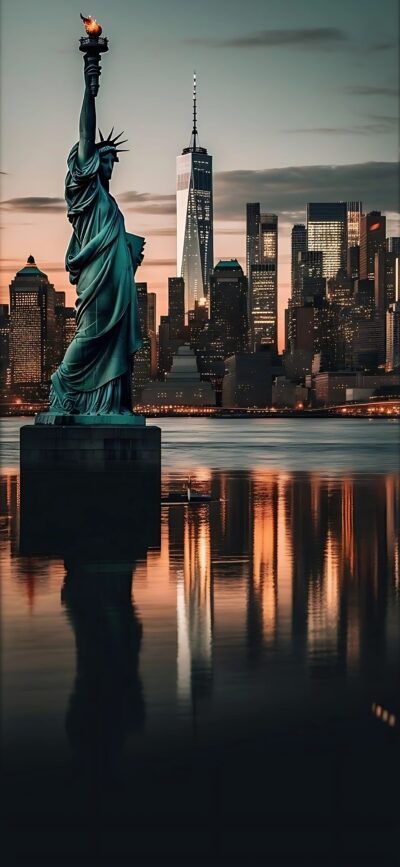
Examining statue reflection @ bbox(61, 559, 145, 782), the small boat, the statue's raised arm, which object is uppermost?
the statue's raised arm

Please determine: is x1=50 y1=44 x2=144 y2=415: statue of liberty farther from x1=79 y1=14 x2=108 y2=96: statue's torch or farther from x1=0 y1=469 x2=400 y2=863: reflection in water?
x1=0 y1=469 x2=400 y2=863: reflection in water

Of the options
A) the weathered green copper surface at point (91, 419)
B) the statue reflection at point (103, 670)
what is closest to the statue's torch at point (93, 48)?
the weathered green copper surface at point (91, 419)

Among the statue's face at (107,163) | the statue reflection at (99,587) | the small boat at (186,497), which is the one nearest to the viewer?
the statue reflection at (99,587)

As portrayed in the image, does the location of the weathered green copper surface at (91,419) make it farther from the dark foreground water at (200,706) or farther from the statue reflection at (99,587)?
the dark foreground water at (200,706)

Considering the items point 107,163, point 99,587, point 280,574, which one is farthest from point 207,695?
point 107,163

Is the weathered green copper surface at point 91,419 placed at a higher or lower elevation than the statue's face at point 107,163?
lower

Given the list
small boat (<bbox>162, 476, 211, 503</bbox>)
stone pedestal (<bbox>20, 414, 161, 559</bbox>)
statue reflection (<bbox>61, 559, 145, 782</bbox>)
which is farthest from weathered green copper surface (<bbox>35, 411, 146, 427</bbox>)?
statue reflection (<bbox>61, 559, 145, 782</bbox>)

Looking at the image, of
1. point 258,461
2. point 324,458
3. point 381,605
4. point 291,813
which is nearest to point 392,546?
point 381,605

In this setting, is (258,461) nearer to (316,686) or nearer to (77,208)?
(77,208)
